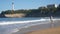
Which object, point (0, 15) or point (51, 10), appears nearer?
point (51, 10)

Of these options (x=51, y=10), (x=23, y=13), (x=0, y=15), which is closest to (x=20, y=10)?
(x=23, y=13)

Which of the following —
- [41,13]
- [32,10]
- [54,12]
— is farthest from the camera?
[32,10]

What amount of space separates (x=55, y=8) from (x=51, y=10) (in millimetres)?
2746

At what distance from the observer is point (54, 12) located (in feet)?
305

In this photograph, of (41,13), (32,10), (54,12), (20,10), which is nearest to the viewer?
(54,12)

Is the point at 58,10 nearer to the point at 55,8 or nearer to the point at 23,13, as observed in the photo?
the point at 55,8

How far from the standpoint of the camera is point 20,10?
116m

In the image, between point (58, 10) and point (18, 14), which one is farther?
point (18, 14)

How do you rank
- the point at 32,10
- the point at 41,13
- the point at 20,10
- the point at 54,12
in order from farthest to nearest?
the point at 20,10 → the point at 32,10 → the point at 41,13 → the point at 54,12

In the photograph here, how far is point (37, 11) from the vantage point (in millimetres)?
100812

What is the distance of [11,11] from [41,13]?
72.6ft

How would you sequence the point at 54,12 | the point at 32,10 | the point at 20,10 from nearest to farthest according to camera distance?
the point at 54,12
the point at 32,10
the point at 20,10

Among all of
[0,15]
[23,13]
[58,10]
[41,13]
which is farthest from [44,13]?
[0,15]

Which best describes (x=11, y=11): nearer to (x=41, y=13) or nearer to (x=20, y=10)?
(x=20, y=10)
